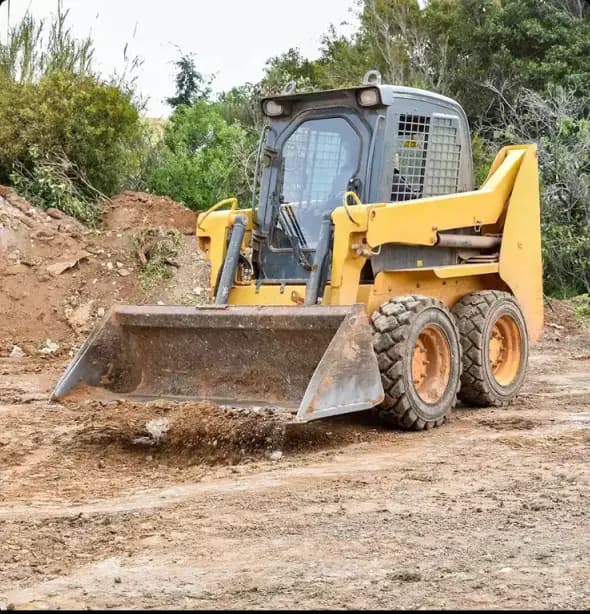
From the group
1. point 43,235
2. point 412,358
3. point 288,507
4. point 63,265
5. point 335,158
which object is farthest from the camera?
point 43,235

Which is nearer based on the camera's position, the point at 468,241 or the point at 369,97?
the point at 369,97

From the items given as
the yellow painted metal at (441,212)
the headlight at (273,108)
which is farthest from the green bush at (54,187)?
the yellow painted metal at (441,212)

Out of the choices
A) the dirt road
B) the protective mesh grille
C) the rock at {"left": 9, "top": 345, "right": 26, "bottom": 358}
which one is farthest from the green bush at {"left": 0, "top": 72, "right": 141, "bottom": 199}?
the protective mesh grille

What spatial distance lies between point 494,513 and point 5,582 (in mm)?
2327

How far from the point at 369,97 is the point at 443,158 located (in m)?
1.07

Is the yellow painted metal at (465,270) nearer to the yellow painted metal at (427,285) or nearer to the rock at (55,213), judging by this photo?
the yellow painted metal at (427,285)

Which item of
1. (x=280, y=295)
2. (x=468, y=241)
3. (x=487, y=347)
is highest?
(x=468, y=241)

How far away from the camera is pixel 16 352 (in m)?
13.0

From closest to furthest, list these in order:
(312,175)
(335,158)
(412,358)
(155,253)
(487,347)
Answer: (412,358) < (335,158) < (312,175) < (487,347) < (155,253)

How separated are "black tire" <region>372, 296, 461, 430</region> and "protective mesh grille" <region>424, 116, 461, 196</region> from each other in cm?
127

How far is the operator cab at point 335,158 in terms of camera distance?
8.21 m

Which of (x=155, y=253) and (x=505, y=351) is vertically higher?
(x=155, y=253)

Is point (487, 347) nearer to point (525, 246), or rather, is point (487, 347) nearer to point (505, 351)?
point (505, 351)

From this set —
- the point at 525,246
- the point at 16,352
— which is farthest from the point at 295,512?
the point at 16,352
